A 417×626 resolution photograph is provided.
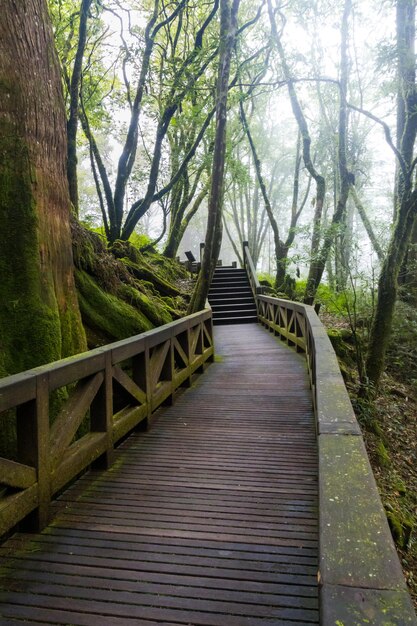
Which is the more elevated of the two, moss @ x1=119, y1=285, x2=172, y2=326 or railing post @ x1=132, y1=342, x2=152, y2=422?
moss @ x1=119, y1=285, x2=172, y2=326

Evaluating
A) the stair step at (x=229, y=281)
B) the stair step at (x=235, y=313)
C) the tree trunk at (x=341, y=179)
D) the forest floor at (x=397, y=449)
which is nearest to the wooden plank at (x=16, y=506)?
the forest floor at (x=397, y=449)

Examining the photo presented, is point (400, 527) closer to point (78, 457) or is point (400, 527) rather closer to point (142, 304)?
point (78, 457)

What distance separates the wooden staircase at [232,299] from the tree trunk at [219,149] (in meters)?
6.70

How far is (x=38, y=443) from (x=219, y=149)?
7.22m

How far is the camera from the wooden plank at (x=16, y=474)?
2.45m

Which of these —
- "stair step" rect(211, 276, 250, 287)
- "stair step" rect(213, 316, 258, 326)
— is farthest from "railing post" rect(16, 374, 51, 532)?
"stair step" rect(211, 276, 250, 287)

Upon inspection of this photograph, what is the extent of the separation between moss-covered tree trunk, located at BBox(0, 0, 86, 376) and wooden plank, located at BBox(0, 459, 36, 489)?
981mm

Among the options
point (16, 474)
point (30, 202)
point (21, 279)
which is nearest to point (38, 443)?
point (16, 474)

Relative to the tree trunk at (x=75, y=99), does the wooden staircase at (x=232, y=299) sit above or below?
below

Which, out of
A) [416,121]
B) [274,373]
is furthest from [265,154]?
[274,373]

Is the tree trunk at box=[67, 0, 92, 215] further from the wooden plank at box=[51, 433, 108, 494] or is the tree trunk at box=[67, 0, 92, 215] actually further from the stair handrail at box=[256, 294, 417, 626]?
the stair handrail at box=[256, 294, 417, 626]

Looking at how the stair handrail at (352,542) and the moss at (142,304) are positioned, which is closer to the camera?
the stair handrail at (352,542)

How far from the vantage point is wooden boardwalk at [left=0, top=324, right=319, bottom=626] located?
2135 mm

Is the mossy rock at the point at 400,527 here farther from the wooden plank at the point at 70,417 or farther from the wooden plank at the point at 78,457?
the wooden plank at the point at 70,417
